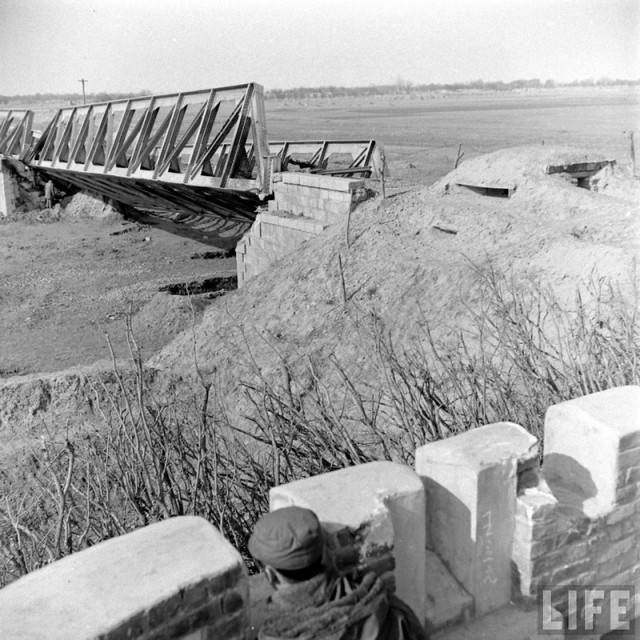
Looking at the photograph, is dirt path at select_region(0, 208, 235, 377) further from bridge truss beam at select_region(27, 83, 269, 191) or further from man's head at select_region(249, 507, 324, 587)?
man's head at select_region(249, 507, 324, 587)

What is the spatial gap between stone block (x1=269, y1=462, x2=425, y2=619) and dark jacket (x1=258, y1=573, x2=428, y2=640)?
313 mm

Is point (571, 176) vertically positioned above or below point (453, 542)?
above

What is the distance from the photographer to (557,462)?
4102mm

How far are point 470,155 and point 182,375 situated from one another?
25383 mm

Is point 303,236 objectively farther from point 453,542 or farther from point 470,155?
point 470,155

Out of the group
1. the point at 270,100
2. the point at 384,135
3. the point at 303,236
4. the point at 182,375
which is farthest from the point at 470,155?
the point at 270,100

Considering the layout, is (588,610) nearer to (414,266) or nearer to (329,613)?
(329,613)

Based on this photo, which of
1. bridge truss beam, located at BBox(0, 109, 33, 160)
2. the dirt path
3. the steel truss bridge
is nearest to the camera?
the dirt path

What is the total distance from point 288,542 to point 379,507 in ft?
2.03

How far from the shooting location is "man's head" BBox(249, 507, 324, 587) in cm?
258

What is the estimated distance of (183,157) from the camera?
27.2 metres

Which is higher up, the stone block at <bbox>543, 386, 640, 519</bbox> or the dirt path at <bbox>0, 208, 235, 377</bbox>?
the stone block at <bbox>543, 386, 640, 519</bbox>

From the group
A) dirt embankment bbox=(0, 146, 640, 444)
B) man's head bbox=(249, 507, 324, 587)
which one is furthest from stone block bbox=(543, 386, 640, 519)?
dirt embankment bbox=(0, 146, 640, 444)

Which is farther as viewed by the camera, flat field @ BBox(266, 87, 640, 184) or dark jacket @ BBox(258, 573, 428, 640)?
flat field @ BBox(266, 87, 640, 184)
